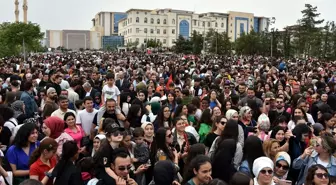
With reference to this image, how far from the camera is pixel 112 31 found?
474 ft

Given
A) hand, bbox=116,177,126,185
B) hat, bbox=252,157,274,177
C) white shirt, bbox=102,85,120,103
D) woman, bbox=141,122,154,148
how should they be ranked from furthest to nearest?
white shirt, bbox=102,85,120,103 → woman, bbox=141,122,154,148 → hat, bbox=252,157,274,177 → hand, bbox=116,177,126,185

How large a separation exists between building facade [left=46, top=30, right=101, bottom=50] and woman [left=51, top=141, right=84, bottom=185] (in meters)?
137

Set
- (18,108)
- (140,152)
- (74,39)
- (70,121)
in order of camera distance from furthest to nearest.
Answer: (74,39), (18,108), (70,121), (140,152)

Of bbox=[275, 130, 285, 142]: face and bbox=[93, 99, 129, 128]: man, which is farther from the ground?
bbox=[93, 99, 129, 128]: man

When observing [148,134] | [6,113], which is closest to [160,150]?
[148,134]

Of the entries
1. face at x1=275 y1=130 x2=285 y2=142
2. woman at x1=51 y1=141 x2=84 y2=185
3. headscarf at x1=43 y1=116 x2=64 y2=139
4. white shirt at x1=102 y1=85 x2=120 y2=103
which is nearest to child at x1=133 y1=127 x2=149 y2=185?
woman at x1=51 y1=141 x2=84 y2=185

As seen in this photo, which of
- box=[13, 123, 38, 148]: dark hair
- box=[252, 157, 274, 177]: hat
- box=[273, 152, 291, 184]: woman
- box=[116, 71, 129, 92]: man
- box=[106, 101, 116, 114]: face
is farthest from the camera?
box=[116, 71, 129, 92]: man

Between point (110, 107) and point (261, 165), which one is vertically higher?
point (110, 107)

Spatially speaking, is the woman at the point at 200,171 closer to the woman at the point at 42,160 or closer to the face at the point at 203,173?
the face at the point at 203,173

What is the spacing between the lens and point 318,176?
401cm

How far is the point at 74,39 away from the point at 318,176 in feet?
473

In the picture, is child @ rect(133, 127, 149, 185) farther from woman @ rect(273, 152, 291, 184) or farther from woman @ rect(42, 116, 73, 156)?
woman @ rect(273, 152, 291, 184)

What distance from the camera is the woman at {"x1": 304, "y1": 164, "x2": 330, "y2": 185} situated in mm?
3996

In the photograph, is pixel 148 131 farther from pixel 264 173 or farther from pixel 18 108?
pixel 18 108
